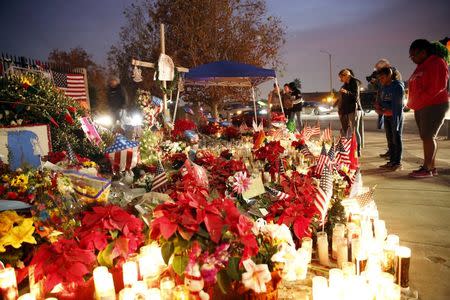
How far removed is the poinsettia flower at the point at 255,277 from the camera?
6.28ft

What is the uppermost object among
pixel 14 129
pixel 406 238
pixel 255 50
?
pixel 255 50

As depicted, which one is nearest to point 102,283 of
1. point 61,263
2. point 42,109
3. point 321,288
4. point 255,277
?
point 61,263

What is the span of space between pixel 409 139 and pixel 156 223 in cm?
1082

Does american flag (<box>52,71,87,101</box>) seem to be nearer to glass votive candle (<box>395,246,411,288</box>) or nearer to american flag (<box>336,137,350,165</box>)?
american flag (<box>336,137,350,165</box>)

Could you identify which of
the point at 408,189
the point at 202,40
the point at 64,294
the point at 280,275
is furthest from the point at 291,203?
the point at 202,40

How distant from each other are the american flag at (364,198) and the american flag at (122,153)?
2.61 meters

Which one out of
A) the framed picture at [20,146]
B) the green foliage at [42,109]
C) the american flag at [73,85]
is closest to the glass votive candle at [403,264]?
the framed picture at [20,146]

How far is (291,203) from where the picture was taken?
9.96 ft

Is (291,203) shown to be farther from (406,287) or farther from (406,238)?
(406,238)

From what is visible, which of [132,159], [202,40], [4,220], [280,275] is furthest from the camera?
[202,40]

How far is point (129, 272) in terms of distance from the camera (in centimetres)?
238

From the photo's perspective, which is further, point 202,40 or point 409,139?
point 202,40

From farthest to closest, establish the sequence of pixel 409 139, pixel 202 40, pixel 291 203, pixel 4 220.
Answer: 1. pixel 202 40
2. pixel 409 139
3. pixel 291 203
4. pixel 4 220

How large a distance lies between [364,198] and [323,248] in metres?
0.56
